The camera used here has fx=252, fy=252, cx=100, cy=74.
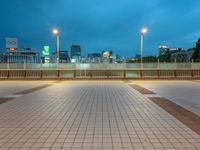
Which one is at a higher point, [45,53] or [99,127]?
[45,53]

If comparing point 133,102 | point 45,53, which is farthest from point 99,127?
point 45,53

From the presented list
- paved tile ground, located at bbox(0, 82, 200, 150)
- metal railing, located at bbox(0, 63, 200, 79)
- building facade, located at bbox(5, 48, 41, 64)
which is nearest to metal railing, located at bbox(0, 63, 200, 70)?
metal railing, located at bbox(0, 63, 200, 79)

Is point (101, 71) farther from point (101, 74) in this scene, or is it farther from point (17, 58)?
point (17, 58)

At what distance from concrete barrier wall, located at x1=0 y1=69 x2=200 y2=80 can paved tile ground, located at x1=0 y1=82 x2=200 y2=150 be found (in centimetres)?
1562

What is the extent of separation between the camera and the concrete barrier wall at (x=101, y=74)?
2541 cm

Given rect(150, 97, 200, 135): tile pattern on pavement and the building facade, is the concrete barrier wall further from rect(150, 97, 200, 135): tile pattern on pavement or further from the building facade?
rect(150, 97, 200, 135): tile pattern on pavement

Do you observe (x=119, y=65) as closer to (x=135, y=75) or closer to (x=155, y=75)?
(x=135, y=75)

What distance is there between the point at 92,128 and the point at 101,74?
19564 millimetres

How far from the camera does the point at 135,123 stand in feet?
23.4

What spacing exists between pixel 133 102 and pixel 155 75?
15.5 meters

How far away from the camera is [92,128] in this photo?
654 cm

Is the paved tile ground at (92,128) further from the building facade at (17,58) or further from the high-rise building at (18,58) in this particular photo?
the high-rise building at (18,58)

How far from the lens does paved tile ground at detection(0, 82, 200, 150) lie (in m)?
5.31

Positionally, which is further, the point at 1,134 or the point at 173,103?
the point at 173,103
